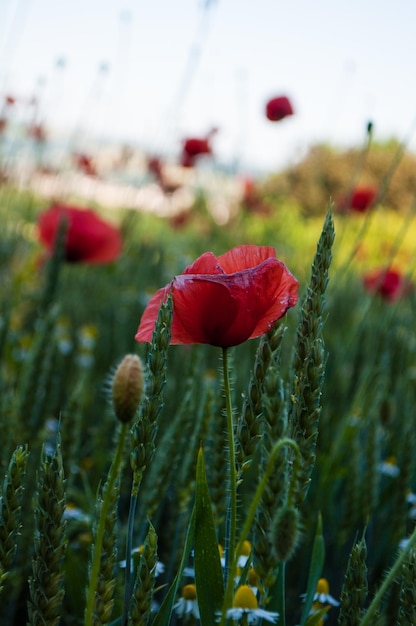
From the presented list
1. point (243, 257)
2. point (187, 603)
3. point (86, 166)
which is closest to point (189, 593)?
point (187, 603)

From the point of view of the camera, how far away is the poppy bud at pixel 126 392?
0.51 m

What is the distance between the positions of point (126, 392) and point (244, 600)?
0.83 feet

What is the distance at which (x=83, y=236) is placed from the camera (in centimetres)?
212

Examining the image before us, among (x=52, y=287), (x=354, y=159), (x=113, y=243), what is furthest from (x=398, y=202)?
(x=52, y=287)

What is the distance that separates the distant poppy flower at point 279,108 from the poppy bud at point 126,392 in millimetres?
1644

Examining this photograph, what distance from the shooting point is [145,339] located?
688 millimetres

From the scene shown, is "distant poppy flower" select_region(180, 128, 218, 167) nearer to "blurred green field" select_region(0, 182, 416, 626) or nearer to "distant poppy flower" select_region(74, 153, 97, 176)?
"distant poppy flower" select_region(74, 153, 97, 176)

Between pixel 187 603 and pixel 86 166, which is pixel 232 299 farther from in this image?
pixel 86 166

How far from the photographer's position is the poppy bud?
1.68ft

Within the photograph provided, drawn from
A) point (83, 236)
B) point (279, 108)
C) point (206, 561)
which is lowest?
point (206, 561)

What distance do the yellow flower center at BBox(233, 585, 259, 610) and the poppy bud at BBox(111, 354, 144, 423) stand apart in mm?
221

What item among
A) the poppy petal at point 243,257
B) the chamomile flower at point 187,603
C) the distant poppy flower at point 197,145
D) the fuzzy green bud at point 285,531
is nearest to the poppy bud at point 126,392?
the fuzzy green bud at point 285,531

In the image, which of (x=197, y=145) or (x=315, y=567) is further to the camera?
(x=197, y=145)

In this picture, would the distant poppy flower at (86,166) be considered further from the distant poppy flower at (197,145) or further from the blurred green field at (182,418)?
the blurred green field at (182,418)
